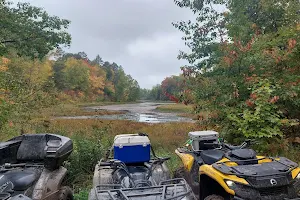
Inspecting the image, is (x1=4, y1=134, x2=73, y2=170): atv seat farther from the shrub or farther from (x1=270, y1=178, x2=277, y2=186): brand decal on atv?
the shrub

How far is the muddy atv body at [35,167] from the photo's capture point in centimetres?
407

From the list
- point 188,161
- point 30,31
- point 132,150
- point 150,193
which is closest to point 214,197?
point 188,161

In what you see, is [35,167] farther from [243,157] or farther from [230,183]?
[243,157]

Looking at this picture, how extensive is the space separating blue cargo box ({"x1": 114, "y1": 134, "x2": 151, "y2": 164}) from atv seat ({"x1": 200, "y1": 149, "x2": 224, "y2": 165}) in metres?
0.81

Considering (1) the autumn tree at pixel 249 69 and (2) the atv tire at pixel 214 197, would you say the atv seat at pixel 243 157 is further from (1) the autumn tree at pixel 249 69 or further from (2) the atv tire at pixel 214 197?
(1) the autumn tree at pixel 249 69

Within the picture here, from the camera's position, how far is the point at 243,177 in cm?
347

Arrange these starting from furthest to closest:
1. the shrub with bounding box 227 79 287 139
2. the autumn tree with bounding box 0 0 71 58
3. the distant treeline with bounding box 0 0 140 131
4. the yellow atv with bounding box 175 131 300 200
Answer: the autumn tree with bounding box 0 0 71 58 < the distant treeline with bounding box 0 0 140 131 < the shrub with bounding box 227 79 287 139 < the yellow atv with bounding box 175 131 300 200

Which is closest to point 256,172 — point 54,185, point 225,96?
point 54,185

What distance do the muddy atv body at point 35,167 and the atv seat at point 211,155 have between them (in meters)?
1.99

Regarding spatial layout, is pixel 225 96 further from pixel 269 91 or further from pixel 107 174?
pixel 107 174

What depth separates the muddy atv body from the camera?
4.07m

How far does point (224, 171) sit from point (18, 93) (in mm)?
6730

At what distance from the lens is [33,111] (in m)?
9.39

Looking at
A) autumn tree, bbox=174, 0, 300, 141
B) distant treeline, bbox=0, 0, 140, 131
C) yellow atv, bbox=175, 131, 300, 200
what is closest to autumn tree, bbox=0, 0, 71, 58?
distant treeline, bbox=0, 0, 140, 131
